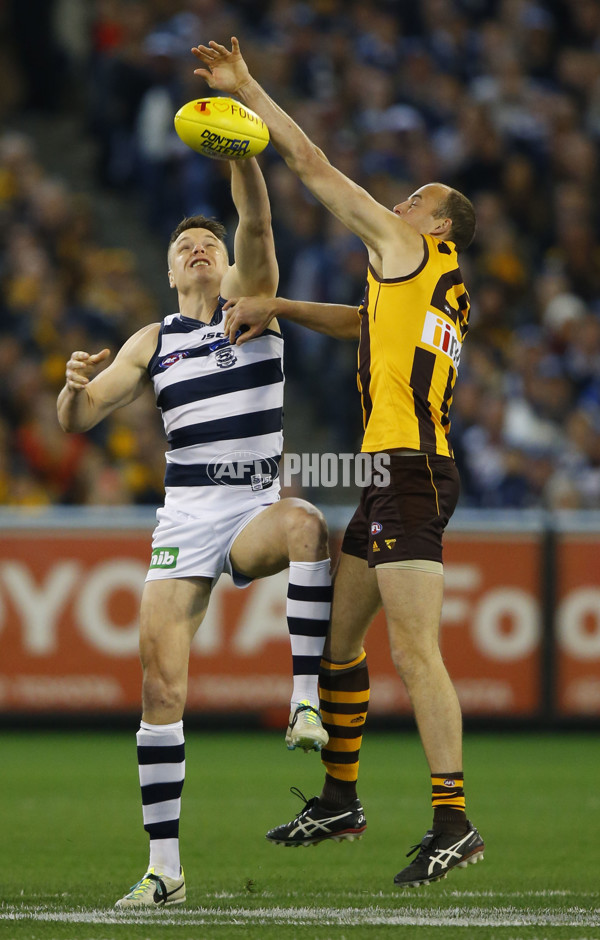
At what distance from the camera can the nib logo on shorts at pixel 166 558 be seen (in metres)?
5.52

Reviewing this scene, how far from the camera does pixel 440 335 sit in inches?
216

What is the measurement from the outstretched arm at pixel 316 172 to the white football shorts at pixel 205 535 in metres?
1.04

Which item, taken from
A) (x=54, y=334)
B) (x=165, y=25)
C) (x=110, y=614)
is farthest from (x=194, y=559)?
(x=165, y=25)

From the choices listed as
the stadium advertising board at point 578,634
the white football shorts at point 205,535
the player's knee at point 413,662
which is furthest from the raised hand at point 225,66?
the stadium advertising board at point 578,634

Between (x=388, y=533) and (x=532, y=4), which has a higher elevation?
(x=532, y=4)

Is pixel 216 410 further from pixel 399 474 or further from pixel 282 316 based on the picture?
pixel 399 474

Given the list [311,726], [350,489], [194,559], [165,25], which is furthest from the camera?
[165,25]

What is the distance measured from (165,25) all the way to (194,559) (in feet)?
34.1

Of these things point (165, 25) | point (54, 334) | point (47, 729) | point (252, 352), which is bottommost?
point (47, 729)

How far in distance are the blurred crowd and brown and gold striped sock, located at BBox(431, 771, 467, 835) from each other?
19.8ft

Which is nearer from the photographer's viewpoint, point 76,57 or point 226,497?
point 226,497

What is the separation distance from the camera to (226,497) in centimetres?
564

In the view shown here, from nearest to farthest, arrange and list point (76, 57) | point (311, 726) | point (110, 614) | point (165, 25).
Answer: point (311, 726), point (110, 614), point (165, 25), point (76, 57)

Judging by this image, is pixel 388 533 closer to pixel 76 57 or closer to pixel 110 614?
pixel 110 614
